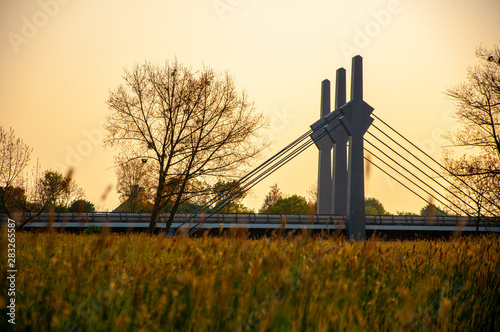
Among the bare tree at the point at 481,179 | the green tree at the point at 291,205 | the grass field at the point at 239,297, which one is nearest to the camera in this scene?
the grass field at the point at 239,297

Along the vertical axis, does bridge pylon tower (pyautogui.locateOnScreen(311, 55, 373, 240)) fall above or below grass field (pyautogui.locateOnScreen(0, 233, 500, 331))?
above

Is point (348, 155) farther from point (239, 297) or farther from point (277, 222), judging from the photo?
point (239, 297)

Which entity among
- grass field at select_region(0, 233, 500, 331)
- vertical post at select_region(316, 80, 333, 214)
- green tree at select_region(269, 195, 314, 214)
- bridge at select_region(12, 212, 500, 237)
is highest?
vertical post at select_region(316, 80, 333, 214)

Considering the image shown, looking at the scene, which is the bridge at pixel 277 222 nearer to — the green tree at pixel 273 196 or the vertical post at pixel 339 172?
the vertical post at pixel 339 172

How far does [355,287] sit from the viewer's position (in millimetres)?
3834

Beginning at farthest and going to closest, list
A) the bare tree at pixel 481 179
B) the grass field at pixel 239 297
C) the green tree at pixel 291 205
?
1. the green tree at pixel 291 205
2. the bare tree at pixel 481 179
3. the grass field at pixel 239 297

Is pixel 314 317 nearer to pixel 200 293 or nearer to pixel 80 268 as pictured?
pixel 200 293

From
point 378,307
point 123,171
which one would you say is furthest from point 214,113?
point 123,171

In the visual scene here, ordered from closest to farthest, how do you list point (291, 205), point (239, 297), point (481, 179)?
point (239, 297), point (481, 179), point (291, 205)

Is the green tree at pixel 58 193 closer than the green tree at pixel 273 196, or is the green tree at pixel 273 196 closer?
the green tree at pixel 58 193

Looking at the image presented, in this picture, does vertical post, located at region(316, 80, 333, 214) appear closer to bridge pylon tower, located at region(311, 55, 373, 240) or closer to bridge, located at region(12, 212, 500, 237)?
bridge pylon tower, located at region(311, 55, 373, 240)

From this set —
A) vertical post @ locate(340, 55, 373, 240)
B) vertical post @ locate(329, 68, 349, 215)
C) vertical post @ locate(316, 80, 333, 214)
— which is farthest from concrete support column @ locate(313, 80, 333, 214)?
vertical post @ locate(340, 55, 373, 240)

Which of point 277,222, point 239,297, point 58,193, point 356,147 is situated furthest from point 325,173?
point 239,297

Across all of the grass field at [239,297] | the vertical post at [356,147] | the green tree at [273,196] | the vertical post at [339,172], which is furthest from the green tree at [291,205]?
the grass field at [239,297]
